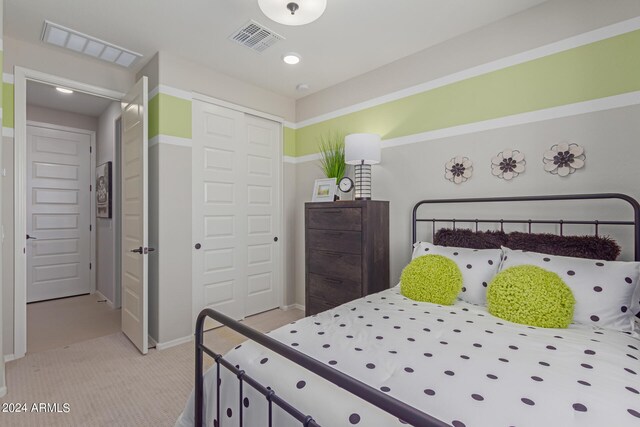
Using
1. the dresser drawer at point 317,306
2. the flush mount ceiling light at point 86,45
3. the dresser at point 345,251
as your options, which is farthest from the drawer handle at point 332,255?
the flush mount ceiling light at point 86,45

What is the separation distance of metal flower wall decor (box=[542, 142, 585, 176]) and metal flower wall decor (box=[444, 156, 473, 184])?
489 millimetres

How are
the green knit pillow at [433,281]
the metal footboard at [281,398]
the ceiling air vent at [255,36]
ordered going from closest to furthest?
the metal footboard at [281,398], the green knit pillow at [433,281], the ceiling air vent at [255,36]

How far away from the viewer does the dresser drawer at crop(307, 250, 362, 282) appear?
2.67m

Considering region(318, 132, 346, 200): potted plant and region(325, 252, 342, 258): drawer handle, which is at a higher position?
region(318, 132, 346, 200): potted plant

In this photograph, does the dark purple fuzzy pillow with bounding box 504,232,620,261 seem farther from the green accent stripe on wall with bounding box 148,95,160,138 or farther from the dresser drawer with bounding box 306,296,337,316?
the green accent stripe on wall with bounding box 148,95,160,138

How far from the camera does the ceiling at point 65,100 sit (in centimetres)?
356

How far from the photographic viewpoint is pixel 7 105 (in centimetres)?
247

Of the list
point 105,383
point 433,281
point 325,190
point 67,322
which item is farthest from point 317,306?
point 67,322

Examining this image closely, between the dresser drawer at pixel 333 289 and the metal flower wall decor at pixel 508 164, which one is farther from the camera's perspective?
the dresser drawer at pixel 333 289

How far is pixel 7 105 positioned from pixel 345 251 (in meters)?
2.98

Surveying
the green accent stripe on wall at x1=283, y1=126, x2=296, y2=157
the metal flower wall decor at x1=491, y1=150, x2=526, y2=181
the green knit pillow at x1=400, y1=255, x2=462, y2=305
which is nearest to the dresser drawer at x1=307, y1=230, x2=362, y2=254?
the green knit pillow at x1=400, y1=255, x2=462, y2=305

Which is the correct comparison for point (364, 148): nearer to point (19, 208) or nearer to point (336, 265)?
point (336, 265)

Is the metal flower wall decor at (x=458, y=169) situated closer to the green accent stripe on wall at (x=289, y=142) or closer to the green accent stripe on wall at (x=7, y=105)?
the green accent stripe on wall at (x=289, y=142)

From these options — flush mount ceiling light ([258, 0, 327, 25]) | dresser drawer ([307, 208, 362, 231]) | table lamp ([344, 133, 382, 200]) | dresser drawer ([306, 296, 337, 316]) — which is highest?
flush mount ceiling light ([258, 0, 327, 25])
